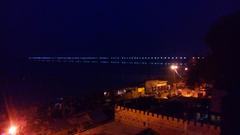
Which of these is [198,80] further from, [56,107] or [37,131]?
[37,131]

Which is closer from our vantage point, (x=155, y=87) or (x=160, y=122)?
(x=160, y=122)

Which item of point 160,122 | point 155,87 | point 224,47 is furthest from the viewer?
point 155,87

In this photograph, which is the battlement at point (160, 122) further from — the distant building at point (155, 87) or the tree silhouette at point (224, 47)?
the distant building at point (155, 87)

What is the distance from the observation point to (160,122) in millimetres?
13125

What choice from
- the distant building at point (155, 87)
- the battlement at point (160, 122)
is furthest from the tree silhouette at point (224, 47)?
the distant building at point (155, 87)

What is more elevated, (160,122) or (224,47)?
(224,47)

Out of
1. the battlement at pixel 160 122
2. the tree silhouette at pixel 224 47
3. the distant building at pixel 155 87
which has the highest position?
the tree silhouette at pixel 224 47

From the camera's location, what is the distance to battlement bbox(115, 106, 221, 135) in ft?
37.3

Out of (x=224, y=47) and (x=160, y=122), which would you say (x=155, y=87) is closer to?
(x=224, y=47)

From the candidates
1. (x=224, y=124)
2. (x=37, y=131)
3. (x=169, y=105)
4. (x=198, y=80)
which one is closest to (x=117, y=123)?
(x=169, y=105)

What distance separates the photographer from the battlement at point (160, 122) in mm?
11375

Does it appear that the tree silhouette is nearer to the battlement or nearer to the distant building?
the battlement

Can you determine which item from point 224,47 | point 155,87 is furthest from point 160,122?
point 155,87

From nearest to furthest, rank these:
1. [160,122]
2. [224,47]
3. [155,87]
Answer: [160,122]
[224,47]
[155,87]
